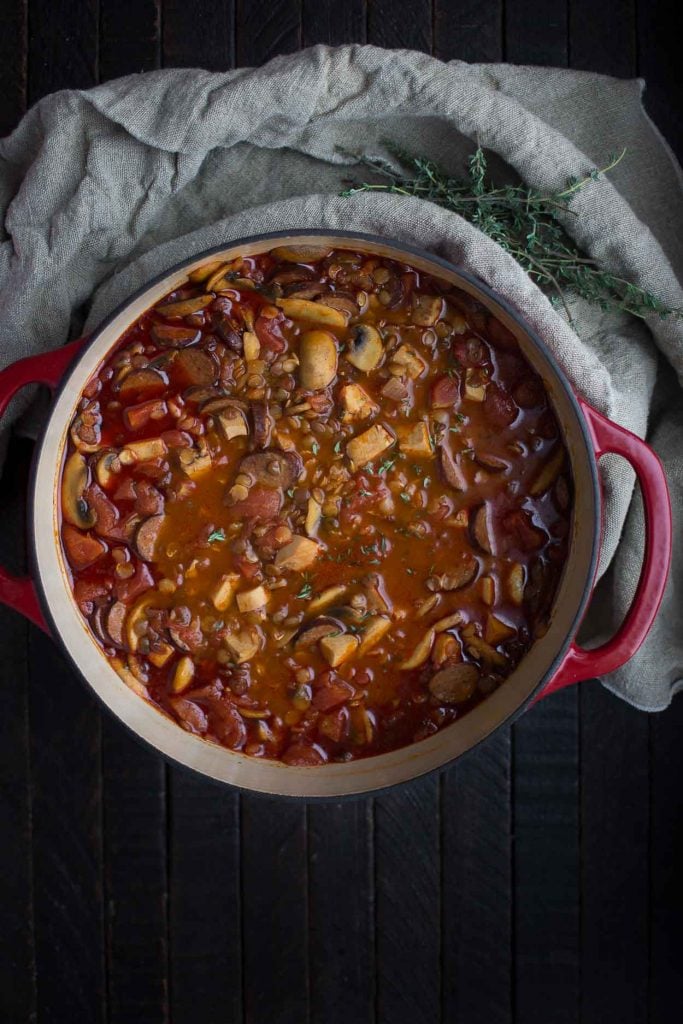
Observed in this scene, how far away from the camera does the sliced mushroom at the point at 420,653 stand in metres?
1.58

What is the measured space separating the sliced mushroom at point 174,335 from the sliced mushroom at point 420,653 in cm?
60

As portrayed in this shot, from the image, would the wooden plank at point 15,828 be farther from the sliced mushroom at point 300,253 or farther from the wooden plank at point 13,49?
the wooden plank at point 13,49

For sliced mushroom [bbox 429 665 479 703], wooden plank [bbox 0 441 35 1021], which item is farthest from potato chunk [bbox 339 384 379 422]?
wooden plank [bbox 0 441 35 1021]

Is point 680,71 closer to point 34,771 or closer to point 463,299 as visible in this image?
point 463,299

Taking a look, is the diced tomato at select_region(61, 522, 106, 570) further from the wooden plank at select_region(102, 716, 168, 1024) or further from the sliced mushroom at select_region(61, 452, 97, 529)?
the wooden plank at select_region(102, 716, 168, 1024)

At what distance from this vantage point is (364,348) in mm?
1528

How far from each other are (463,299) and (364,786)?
2.58ft

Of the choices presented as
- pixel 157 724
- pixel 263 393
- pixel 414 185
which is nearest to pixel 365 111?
pixel 414 185

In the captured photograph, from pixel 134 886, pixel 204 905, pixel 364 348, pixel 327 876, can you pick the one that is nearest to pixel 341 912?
pixel 327 876

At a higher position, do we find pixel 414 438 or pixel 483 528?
pixel 414 438

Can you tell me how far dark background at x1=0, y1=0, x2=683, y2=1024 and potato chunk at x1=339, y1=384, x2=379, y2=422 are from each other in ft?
2.38

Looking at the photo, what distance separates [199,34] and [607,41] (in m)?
0.77

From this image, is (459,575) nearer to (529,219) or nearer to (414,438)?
(414,438)

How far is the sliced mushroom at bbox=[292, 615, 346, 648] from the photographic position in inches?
62.0
